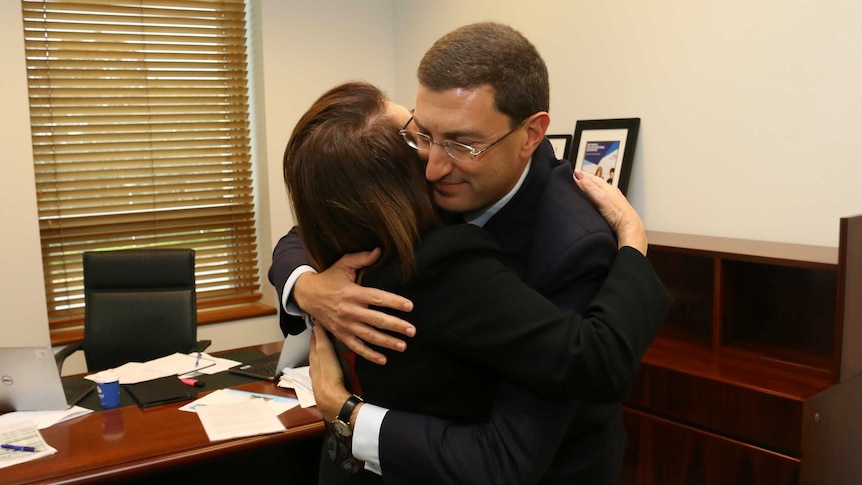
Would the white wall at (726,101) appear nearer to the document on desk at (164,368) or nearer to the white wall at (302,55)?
the white wall at (302,55)

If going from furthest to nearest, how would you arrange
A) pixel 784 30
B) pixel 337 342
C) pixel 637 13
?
1. pixel 637 13
2. pixel 784 30
3. pixel 337 342

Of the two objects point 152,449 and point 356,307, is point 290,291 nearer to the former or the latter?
point 356,307

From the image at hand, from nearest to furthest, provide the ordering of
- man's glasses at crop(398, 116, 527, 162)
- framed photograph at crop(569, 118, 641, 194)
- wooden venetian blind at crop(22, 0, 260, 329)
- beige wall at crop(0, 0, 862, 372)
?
1. man's glasses at crop(398, 116, 527, 162)
2. beige wall at crop(0, 0, 862, 372)
3. framed photograph at crop(569, 118, 641, 194)
4. wooden venetian blind at crop(22, 0, 260, 329)

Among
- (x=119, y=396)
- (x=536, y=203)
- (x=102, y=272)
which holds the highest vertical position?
(x=536, y=203)

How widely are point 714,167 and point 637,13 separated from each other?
0.73 metres

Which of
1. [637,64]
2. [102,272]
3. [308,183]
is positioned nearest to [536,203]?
[308,183]

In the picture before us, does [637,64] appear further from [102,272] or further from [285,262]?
[102,272]

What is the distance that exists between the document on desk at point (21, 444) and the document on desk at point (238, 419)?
41 centimetres

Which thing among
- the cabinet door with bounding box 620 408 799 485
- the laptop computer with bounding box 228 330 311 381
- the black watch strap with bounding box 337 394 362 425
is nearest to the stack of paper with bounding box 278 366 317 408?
the laptop computer with bounding box 228 330 311 381

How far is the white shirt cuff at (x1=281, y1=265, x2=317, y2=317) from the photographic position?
4.61 feet

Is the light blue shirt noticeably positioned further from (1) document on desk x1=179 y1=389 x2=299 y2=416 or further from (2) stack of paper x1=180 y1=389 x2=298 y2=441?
(1) document on desk x1=179 y1=389 x2=299 y2=416

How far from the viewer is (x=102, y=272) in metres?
3.17

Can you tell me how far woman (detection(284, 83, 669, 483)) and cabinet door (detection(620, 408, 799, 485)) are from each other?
114cm

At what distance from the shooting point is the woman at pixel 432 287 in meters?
0.98
